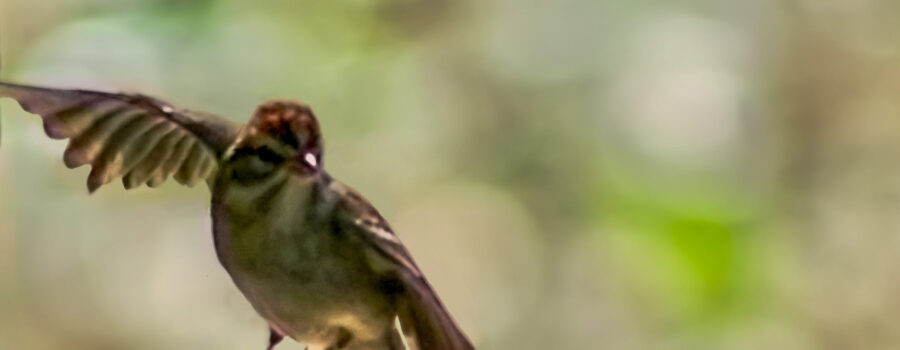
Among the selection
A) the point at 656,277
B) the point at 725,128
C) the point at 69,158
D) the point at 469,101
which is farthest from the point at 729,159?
the point at 69,158

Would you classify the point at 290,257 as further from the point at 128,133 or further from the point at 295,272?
the point at 128,133

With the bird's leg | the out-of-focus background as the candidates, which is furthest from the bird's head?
the out-of-focus background

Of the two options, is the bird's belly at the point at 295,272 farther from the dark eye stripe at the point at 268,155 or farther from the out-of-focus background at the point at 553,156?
the out-of-focus background at the point at 553,156

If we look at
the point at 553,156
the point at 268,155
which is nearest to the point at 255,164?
the point at 268,155

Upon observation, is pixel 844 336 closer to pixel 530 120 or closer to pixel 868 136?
pixel 868 136

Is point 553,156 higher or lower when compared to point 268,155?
lower

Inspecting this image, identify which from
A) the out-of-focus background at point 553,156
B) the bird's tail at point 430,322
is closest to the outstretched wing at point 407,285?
the bird's tail at point 430,322

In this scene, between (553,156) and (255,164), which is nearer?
(255,164)
